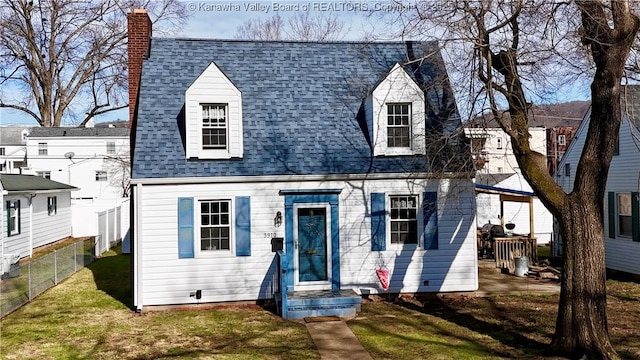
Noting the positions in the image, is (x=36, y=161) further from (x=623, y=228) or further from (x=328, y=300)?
(x=623, y=228)

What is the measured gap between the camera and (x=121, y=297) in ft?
51.9

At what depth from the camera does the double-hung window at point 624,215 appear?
60.8 feet

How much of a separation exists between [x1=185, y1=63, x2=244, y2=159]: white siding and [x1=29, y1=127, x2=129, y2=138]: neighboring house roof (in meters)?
35.2

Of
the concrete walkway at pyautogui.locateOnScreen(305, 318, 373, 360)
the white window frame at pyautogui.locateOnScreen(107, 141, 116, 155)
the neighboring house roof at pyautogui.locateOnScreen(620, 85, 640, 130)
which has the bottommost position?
the concrete walkway at pyautogui.locateOnScreen(305, 318, 373, 360)

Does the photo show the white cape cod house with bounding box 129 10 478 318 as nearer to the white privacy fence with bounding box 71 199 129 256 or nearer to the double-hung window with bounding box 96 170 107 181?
the white privacy fence with bounding box 71 199 129 256

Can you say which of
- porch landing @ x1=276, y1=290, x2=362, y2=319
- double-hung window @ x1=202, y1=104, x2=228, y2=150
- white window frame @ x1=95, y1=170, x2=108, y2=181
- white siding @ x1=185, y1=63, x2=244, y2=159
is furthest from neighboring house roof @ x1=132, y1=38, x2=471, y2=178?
white window frame @ x1=95, y1=170, x2=108, y2=181

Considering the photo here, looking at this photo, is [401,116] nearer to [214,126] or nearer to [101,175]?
[214,126]

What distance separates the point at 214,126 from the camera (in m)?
14.7

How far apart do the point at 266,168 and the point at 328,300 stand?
12.7 feet

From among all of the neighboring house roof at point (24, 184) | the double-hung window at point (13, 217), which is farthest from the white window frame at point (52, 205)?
the double-hung window at point (13, 217)

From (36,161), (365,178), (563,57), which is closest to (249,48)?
(365,178)

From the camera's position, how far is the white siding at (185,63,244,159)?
47.0 ft

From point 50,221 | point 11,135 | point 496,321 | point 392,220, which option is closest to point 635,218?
point 496,321

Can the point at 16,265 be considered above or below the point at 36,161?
below
